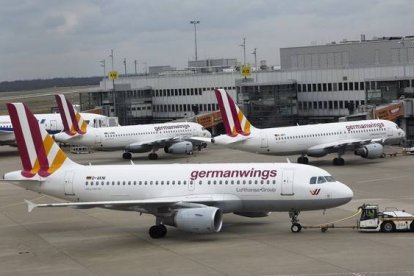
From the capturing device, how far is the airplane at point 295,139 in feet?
226

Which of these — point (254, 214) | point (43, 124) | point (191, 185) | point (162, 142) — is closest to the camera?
point (191, 185)

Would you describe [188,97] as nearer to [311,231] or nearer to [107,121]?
[107,121]

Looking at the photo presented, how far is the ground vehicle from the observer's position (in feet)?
125

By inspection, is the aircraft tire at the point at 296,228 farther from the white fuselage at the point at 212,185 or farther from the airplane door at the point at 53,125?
the airplane door at the point at 53,125

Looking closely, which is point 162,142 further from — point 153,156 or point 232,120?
point 232,120

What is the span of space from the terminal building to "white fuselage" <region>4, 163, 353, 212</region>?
47.3m

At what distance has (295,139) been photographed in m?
69.7

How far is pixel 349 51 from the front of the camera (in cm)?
11119

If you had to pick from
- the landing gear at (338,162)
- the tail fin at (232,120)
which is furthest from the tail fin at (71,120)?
the landing gear at (338,162)

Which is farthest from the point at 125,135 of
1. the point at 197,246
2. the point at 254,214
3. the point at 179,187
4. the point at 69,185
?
the point at 197,246

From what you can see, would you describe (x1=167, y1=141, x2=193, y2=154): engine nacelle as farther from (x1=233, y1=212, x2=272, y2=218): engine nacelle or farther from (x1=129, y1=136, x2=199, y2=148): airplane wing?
(x1=233, y1=212, x2=272, y2=218): engine nacelle

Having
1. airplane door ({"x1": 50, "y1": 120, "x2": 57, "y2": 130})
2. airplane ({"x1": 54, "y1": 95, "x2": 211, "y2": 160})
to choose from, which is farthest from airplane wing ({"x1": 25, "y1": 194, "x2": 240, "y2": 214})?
airplane door ({"x1": 50, "y1": 120, "x2": 57, "y2": 130})

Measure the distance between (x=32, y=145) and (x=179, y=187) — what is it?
8634mm

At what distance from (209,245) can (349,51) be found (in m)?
79.3
